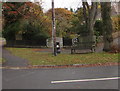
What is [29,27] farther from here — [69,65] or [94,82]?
[94,82]

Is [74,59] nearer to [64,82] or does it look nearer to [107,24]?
[107,24]

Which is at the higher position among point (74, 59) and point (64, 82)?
point (74, 59)

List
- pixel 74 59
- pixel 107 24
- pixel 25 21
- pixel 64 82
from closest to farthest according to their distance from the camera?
pixel 64 82 < pixel 74 59 < pixel 107 24 < pixel 25 21

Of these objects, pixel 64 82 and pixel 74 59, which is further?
pixel 74 59

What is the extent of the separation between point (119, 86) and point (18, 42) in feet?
78.8

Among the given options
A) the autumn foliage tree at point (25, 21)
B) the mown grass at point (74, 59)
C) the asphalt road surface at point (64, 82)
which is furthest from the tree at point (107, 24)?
the autumn foliage tree at point (25, 21)

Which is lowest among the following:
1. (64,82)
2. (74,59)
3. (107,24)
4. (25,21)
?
→ (64,82)

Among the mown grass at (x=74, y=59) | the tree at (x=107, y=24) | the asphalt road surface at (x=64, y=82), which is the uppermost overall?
the tree at (x=107, y=24)

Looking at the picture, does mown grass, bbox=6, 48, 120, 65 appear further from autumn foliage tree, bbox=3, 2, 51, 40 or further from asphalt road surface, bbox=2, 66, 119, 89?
autumn foliage tree, bbox=3, 2, 51, 40

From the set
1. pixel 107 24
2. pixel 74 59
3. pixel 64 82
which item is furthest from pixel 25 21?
pixel 64 82

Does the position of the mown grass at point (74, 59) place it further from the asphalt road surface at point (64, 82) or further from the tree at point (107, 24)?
the asphalt road surface at point (64, 82)

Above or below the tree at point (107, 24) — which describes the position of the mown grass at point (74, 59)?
below

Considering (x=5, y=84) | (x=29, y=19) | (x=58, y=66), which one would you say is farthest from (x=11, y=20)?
(x=5, y=84)

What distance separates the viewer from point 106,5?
14.5 meters
